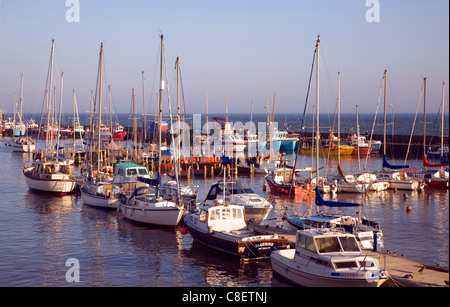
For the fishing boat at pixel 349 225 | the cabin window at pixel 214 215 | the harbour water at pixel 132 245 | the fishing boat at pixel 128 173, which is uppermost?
the fishing boat at pixel 128 173

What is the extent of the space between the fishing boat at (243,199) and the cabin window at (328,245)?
1145 cm

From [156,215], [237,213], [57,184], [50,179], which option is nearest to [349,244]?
[237,213]

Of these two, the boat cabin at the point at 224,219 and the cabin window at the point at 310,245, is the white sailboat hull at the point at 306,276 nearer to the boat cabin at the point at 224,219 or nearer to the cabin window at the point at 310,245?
the cabin window at the point at 310,245

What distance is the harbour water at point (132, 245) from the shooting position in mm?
22484

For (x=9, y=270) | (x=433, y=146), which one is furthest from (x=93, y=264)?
(x=433, y=146)

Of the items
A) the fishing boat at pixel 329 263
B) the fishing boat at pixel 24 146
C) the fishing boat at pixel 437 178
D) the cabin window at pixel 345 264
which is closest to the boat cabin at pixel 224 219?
the fishing boat at pixel 329 263

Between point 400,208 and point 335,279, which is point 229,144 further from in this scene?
point 335,279

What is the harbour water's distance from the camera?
73.8ft

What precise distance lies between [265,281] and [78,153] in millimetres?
56415

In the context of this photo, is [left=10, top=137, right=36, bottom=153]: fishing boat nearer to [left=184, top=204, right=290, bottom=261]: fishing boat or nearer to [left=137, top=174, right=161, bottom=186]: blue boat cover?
[left=137, top=174, right=161, bottom=186]: blue boat cover

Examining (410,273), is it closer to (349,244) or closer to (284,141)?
(349,244)

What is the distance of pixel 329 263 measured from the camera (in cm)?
1867

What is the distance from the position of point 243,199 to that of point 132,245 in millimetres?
8637

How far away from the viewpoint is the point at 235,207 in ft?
87.7
